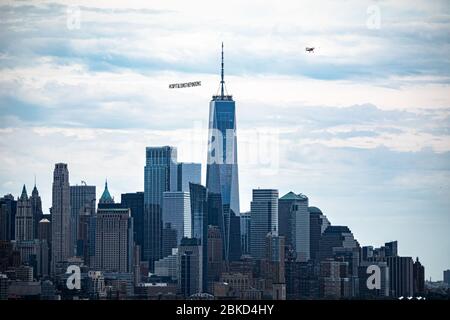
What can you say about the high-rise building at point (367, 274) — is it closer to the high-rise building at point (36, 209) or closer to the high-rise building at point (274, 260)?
the high-rise building at point (274, 260)

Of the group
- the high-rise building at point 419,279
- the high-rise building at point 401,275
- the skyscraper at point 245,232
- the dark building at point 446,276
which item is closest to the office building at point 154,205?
the skyscraper at point 245,232

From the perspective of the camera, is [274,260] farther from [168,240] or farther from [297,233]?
[168,240]

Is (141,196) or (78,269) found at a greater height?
(141,196)

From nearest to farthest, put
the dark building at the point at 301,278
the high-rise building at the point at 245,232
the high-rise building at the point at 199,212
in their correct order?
1. the dark building at the point at 301,278
2. the high-rise building at the point at 245,232
3. the high-rise building at the point at 199,212

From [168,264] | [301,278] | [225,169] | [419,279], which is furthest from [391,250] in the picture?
[168,264]

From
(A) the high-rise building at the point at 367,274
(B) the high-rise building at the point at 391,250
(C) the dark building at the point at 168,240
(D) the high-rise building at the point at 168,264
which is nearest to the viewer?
(B) the high-rise building at the point at 391,250
